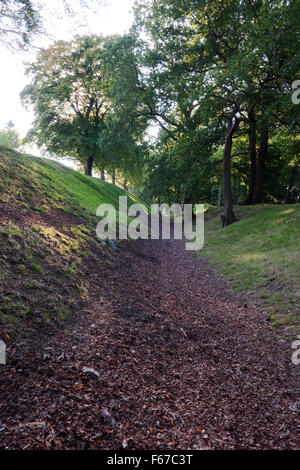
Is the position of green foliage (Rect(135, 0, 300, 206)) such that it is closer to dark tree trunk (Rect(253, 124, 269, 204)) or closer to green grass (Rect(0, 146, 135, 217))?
dark tree trunk (Rect(253, 124, 269, 204))

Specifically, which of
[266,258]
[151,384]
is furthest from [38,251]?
[266,258]

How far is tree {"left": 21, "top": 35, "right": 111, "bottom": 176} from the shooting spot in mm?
30359

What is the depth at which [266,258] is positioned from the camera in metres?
10.7

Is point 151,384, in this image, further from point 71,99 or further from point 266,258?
point 71,99

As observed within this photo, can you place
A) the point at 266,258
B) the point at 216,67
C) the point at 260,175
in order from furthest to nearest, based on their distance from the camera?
1. the point at 260,175
2. the point at 216,67
3. the point at 266,258

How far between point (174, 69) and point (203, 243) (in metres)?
11.7

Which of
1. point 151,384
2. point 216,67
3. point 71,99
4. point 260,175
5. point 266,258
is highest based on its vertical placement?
point 71,99

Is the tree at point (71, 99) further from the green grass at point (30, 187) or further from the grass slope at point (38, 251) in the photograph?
the grass slope at point (38, 251)

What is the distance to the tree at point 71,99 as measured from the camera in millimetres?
30359

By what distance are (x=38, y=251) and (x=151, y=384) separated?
3964mm

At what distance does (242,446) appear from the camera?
310 centimetres

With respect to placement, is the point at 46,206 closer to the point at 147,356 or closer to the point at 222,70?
the point at 147,356

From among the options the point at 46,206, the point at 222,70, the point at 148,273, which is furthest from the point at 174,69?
the point at 148,273

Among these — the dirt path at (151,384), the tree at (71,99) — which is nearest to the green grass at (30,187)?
the dirt path at (151,384)
